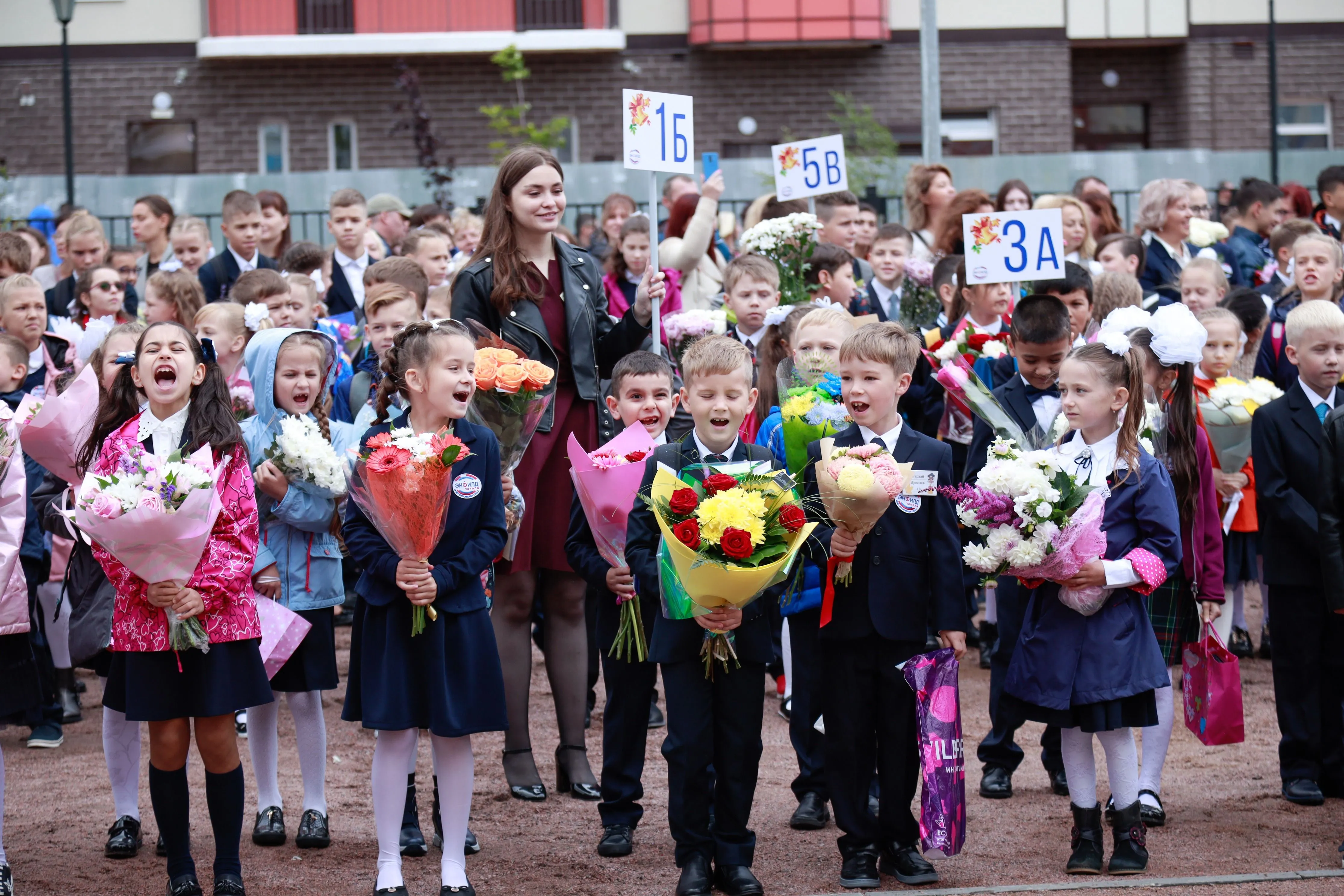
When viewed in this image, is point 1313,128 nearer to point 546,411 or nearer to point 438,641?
point 546,411

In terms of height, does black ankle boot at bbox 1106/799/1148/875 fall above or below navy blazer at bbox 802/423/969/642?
below

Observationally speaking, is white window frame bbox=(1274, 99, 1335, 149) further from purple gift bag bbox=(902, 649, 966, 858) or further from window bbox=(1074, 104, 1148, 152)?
purple gift bag bbox=(902, 649, 966, 858)

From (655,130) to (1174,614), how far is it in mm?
3003

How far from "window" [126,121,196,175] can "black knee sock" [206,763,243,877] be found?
59.0 feet

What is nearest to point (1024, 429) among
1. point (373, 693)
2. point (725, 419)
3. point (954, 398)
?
point (954, 398)

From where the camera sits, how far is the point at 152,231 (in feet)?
34.5

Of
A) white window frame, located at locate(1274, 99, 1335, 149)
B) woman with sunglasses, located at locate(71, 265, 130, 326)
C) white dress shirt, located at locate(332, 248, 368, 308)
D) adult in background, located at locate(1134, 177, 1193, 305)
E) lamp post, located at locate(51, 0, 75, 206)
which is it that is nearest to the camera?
woman with sunglasses, located at locate(71, 265, 130, 326)

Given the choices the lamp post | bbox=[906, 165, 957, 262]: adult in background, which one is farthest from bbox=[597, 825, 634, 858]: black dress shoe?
the lamp post

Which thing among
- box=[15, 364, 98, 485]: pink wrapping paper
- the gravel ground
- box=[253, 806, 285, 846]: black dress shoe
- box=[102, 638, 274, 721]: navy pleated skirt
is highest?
box=[15, 364, 98, 485]: pink wrapping paper

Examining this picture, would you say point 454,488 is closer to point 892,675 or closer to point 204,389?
point 204,389

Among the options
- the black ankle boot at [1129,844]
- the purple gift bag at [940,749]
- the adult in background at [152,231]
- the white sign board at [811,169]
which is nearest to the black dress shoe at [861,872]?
the purple gift bag at [940,749]

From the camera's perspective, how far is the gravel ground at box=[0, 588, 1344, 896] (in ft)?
16.1

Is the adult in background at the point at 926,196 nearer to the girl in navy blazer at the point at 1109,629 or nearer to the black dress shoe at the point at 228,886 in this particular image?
the girl in navy blazer at the point at 1109,629

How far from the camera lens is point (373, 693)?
4.64m
